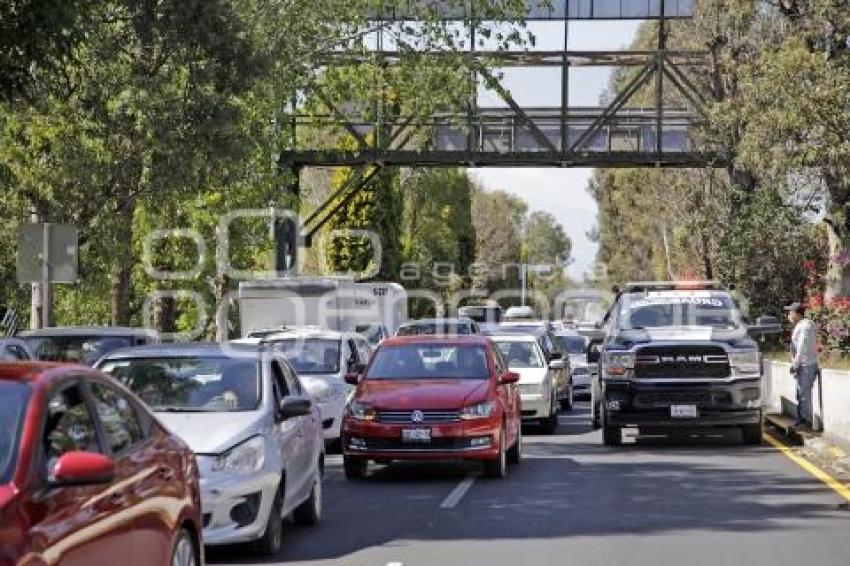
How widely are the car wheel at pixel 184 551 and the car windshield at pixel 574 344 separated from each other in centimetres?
3121

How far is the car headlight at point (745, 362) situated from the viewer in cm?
2109

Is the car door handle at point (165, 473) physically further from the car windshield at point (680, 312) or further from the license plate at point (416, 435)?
the car windshield at point (680, 312)

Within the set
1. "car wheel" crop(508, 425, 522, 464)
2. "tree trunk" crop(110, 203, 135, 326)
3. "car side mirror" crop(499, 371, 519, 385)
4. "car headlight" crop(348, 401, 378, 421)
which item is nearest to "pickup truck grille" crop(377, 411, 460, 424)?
"car headlight" crop(348, 401, 378, 421)

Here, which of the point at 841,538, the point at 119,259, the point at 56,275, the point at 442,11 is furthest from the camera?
the point at 442,11

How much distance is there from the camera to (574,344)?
40781mm

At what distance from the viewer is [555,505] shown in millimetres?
14781

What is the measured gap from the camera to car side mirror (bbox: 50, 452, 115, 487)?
20.9 ft

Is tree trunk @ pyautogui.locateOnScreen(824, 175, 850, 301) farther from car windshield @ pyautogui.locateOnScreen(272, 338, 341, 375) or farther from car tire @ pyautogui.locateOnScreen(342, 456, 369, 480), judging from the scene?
car tire @ pyautogui.locateOnScreen(342, 456, 369, 480)

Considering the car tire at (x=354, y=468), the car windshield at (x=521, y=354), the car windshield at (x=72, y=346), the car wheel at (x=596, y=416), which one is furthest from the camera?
the car windshield at (x=521, y=354)

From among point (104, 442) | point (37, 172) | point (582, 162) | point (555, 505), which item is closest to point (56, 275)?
point (37, 172)

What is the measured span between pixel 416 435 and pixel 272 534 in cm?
566

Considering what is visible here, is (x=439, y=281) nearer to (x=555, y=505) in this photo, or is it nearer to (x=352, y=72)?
(x=352, y=72)

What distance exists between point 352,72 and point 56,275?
15649 millimetres

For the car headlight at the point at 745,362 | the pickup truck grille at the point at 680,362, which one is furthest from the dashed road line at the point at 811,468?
the pickup truck grille at the point at 680,362
